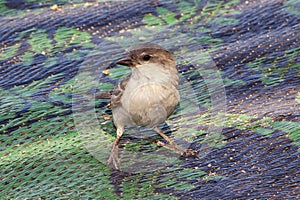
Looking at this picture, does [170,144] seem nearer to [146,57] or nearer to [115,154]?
[115,154]

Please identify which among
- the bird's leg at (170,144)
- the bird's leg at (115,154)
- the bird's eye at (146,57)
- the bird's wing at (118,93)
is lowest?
the bird's leg at (170,144)

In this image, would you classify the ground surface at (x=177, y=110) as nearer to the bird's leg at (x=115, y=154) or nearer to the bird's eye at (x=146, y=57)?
the bird's leg at (x=115, y=154)

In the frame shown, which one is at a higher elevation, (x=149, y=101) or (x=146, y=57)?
(x=146, y=57)

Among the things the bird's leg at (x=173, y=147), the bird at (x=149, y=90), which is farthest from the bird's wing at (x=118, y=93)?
the bird's leg at (x=173, y=147)

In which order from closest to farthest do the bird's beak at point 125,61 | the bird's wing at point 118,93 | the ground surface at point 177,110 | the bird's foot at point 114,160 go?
the ground surface at point 177,110
the bird's foot at point 114,160
the bird's beak at point 125,61
the bird's wing at point 118,93

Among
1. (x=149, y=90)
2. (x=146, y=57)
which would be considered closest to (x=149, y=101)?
(x=149, y=90)

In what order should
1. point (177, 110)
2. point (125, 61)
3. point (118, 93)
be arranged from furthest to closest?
1. point (177, 110)
2. point (118, 93)
3. point (125, 61)

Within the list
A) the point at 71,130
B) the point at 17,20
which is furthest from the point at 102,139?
the point at 17,20
